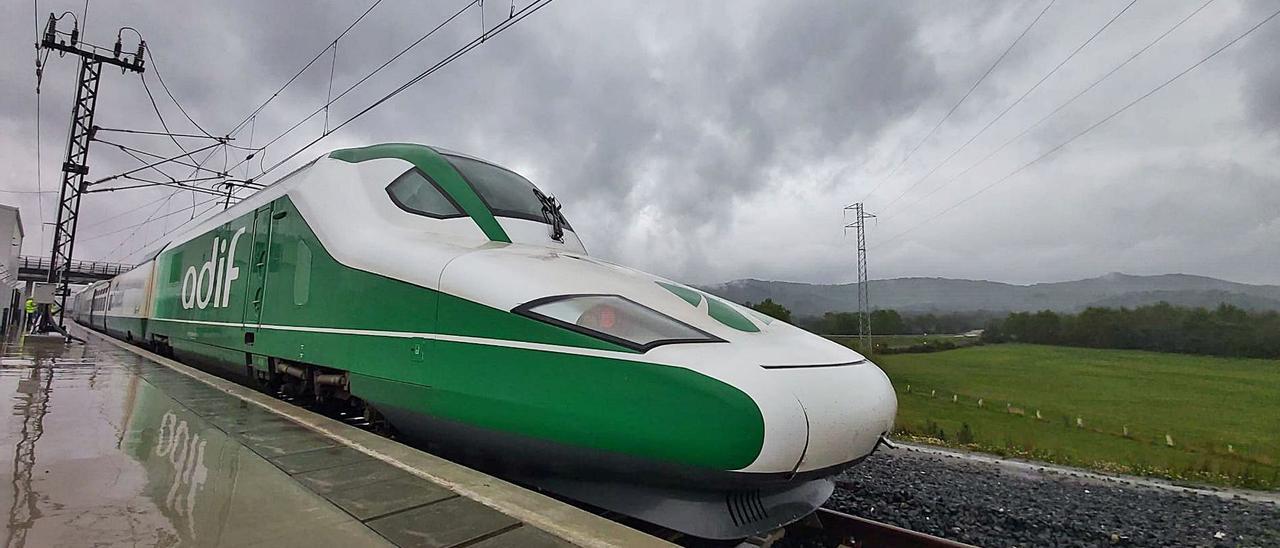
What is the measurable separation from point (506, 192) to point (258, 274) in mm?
3429

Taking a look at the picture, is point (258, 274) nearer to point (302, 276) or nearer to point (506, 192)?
point (302, 276)

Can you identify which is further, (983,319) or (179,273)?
(983,319)

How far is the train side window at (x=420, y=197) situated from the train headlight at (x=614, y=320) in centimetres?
182

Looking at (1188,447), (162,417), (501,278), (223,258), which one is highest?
(223,258)

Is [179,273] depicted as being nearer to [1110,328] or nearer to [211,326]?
[211,326]

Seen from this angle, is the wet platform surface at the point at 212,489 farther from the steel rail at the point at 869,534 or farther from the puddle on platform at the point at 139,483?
the steel rail at the point at 869,534

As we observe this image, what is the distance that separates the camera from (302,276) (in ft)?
17.8

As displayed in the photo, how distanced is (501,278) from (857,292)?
1868cm

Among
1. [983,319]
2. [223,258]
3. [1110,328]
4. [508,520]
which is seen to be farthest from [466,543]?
[983,319]

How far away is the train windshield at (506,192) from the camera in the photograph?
4841mm

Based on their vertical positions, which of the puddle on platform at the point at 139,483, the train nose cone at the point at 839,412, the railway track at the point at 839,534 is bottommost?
the railway track at the point at 839,534

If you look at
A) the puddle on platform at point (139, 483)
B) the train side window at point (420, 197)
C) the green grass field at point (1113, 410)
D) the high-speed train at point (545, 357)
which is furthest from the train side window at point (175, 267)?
the green grass field at point (1113, 410)

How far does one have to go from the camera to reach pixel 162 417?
5.08 m

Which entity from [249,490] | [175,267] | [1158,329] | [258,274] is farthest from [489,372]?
[1158,329]
